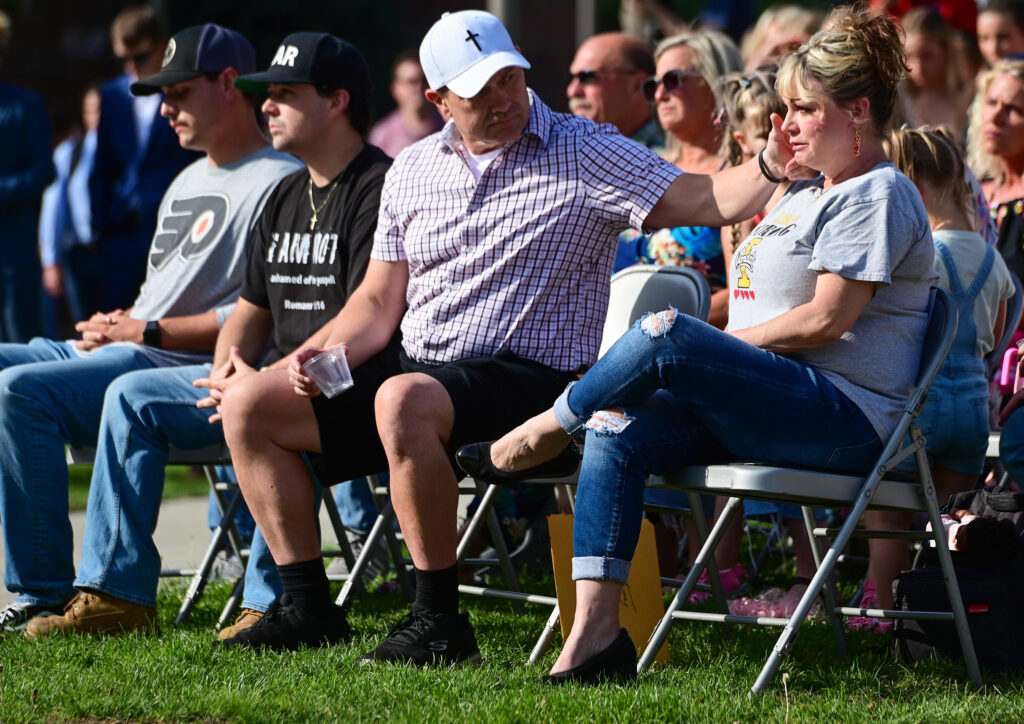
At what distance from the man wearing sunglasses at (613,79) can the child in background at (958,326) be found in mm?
2105

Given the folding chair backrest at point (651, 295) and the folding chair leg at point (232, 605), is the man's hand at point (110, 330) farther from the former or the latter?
the folding chair backrest at point (651, 295)

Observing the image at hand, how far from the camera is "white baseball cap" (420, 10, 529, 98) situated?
4496 millimetres

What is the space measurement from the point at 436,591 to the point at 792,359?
3.95ft

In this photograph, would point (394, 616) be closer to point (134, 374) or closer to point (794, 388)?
point (134, 374)

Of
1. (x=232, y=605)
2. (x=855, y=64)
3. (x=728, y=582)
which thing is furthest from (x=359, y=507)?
(x=855, y=64)

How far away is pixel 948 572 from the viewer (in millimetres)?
3859

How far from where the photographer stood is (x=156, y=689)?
387cm

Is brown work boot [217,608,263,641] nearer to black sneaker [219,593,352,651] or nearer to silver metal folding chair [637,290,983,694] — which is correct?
black sneaker [219,593,352,651]

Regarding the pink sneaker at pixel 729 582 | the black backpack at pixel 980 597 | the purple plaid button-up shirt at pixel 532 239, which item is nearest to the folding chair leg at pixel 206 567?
the purple plaid button-up shirt at pixel 532 239

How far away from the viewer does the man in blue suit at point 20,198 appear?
8.68 metres

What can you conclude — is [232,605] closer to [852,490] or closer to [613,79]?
A: [852,490]

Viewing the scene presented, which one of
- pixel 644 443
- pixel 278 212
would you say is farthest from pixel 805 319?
pixel 278 212

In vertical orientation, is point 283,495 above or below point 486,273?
below

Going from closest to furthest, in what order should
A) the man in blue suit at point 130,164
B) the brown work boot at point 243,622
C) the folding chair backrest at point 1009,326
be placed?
1. the brown work boot at point 243,622
2. the folding chair backrest at point 1009,326
3. the man in blue suit at point 130,164
